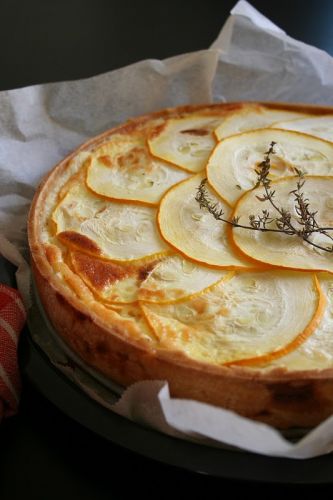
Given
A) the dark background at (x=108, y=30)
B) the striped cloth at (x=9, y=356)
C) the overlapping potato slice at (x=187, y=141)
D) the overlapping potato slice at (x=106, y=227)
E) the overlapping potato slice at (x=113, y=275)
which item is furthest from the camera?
the dark background at (x=108, y=30)

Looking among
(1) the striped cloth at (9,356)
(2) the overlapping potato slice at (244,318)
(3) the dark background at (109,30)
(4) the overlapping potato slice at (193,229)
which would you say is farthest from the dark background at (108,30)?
(2) the overlapping potato slice at (244,318)

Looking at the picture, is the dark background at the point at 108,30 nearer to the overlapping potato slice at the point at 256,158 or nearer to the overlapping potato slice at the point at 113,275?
the overlapping potato slice at the point at 256,158

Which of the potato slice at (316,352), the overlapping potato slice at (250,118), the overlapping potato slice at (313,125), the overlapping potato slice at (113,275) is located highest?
the overlapping potato slice at (313,125)

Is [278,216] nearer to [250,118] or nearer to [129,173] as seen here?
[129,173]

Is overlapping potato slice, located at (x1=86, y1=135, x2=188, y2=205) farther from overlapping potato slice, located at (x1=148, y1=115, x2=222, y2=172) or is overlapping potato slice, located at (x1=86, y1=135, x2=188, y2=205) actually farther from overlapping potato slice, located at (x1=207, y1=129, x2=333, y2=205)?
overlapping potato slice, located at (x1=207, y1=129, x2=333, y2=205)

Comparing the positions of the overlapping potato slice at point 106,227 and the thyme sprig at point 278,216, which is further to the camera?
the overlapping potato slice at point 106,227

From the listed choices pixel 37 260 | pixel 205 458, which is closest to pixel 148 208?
pixel 37 260
